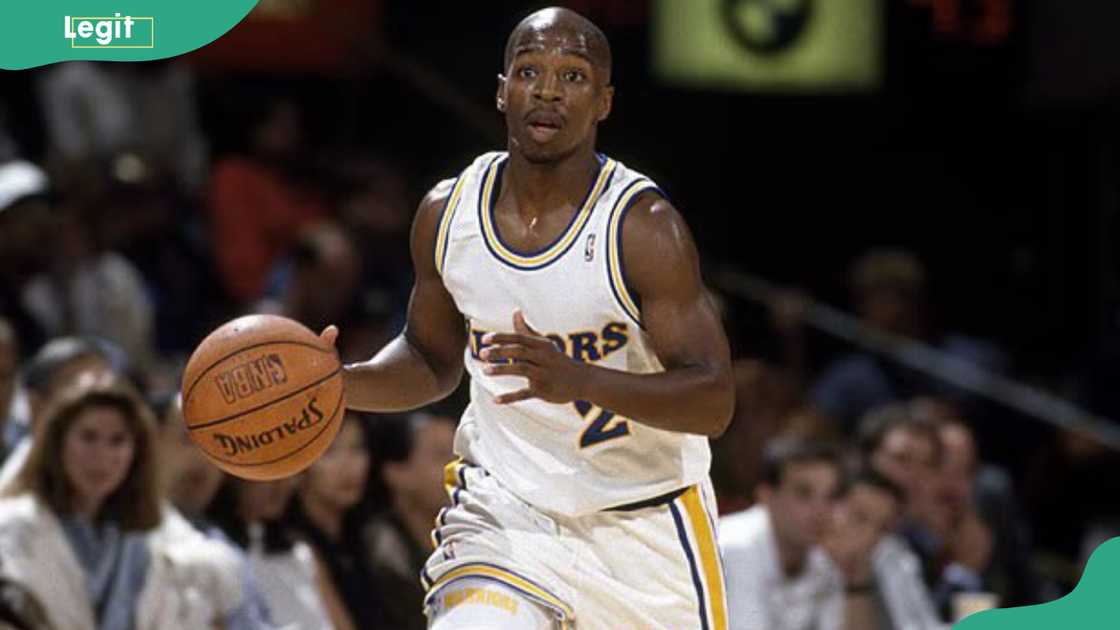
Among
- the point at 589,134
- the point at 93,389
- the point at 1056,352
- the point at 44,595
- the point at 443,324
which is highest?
the point at 589,134

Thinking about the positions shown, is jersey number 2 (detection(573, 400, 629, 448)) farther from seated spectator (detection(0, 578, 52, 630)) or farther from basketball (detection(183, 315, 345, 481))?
seated spectator (detection(0, 578, 52, 630))

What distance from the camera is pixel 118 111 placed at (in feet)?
30.7

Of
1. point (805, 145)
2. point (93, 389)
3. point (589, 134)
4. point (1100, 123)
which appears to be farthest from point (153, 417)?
point (1100, 123)

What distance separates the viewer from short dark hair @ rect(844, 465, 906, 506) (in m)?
7.79

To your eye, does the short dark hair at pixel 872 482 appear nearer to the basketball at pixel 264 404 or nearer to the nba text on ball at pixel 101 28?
the nba text on ball at pixel 101 28

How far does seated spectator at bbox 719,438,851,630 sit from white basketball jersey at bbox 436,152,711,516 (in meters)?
2.68

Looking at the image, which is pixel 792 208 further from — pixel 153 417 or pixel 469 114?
pixel 153 417

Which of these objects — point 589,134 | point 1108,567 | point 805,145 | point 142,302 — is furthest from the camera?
point 805,145

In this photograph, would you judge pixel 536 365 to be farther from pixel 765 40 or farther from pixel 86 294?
pixel 765 40

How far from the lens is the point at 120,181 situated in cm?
883

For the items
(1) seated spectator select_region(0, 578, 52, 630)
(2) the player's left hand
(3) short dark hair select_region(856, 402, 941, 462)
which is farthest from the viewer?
(3) short dark hair select_region(856, 402, 941, 462)

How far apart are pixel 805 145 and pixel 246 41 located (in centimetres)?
281

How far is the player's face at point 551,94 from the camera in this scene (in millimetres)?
4559

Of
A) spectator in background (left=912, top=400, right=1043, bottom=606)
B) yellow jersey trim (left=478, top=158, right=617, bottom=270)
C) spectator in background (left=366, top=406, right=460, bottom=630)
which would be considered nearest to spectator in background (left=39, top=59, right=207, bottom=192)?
spectator in background (left=366, top=406, right=460, bottom=630)
